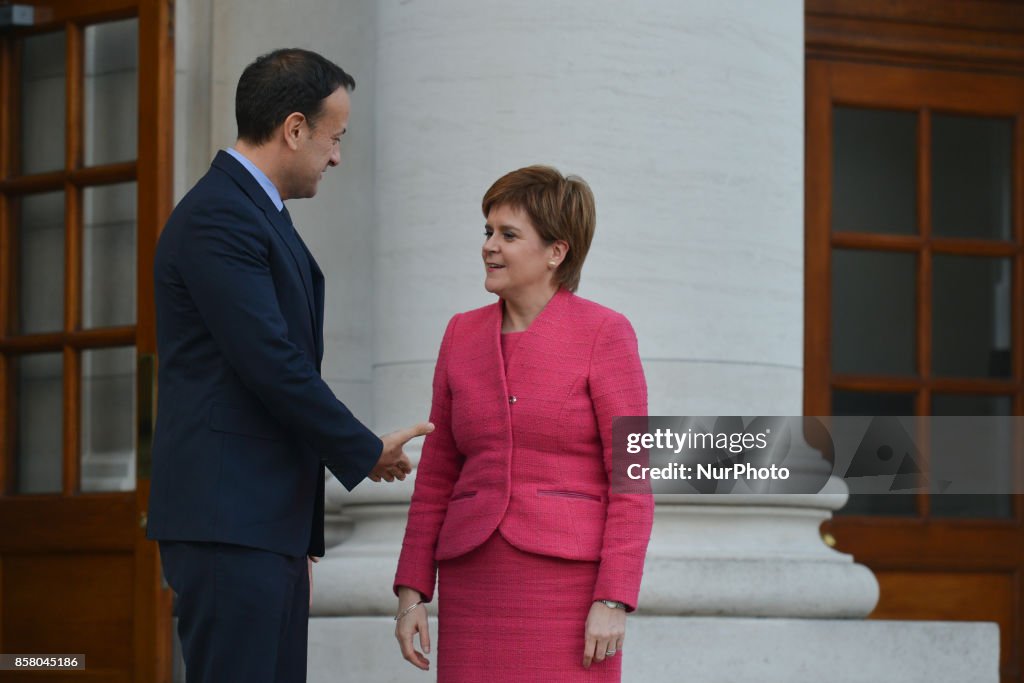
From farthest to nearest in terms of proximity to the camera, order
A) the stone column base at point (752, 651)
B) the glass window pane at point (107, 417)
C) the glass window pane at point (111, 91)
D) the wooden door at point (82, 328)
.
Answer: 1. the glass window pane at point (111, 91)
2. the glass window pane at point (107, 417)
3. the wooden door at point (82, 328)
4. the stone column base at point (752, 651)

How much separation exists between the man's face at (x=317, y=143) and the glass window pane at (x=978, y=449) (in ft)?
12.1

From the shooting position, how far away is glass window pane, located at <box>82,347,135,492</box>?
5.73 metres

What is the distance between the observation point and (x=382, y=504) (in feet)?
16.2

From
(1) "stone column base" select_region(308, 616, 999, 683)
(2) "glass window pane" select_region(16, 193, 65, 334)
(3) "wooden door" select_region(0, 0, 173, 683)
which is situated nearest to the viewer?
(1) "stone column base" select_region(308, 616, 999, 683)

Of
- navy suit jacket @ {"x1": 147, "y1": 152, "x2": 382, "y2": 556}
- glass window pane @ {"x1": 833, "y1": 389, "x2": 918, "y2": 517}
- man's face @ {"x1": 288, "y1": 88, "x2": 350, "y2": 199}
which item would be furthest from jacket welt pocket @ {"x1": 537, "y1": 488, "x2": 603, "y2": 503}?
glass window pane @ {"x1": 833, "y1": 389, "x2": 918, "y2": 517}

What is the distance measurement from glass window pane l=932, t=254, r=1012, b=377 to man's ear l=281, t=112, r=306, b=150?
12.8 feet

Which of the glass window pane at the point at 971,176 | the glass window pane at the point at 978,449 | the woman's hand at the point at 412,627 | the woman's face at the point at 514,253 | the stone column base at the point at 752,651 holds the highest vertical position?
the glass window pane at the point at 971,176

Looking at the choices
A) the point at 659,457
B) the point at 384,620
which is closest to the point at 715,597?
the point at 659,457

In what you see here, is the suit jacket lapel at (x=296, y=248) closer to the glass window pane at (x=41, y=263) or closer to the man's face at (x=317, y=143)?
the man's face at (x=317, y=143)

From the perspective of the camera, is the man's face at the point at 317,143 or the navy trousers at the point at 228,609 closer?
the navy trousers at the point at 228,609

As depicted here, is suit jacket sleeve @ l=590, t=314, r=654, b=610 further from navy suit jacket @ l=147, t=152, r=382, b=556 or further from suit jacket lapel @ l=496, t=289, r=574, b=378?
navy suit jacket @ l=147, t=152, r=382, b=556

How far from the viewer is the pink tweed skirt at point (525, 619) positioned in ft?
10.3

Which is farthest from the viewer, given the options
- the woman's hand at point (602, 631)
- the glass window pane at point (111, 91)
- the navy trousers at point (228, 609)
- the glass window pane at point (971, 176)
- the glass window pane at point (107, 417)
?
the glass window pane at point (971, 176)

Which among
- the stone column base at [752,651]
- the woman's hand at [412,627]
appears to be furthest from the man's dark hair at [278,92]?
the stone column base at [752,651]
